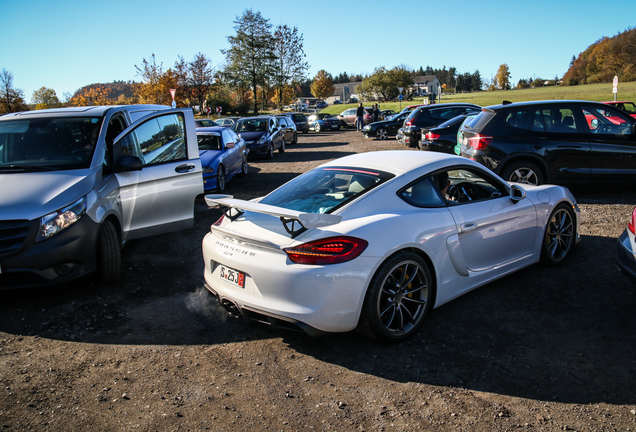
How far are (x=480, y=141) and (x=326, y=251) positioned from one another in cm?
660

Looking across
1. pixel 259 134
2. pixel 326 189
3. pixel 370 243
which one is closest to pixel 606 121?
pixel 326 189

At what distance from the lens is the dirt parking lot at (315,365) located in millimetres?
2953

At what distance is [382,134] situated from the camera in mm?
27875

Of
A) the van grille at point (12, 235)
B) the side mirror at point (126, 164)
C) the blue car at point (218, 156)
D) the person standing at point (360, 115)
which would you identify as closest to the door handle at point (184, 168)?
the side mirror at point (126, 164)

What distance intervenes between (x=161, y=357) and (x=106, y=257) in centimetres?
181

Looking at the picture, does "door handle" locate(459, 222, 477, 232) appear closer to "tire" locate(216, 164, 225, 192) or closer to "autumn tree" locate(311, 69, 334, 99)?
"tire" locate(216, 164, 225, 192)

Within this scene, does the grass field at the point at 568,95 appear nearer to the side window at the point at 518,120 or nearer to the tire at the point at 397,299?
the side window at the point at 518,120

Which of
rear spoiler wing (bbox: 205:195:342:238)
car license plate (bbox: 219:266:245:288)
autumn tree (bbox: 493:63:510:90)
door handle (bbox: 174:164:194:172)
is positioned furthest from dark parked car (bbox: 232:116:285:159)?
autumn tree (bbox: 493:63:510:90)

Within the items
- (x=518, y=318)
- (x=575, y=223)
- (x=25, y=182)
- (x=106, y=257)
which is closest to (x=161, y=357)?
(x=106, y=257)

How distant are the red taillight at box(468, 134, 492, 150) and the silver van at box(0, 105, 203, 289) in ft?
17.4

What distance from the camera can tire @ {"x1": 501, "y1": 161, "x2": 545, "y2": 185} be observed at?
9023 mm

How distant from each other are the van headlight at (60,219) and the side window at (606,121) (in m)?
8.65

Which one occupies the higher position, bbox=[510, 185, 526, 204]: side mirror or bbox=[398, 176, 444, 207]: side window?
bbox=[398, 176, 444, 207]: side window

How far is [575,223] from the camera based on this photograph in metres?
5.70
